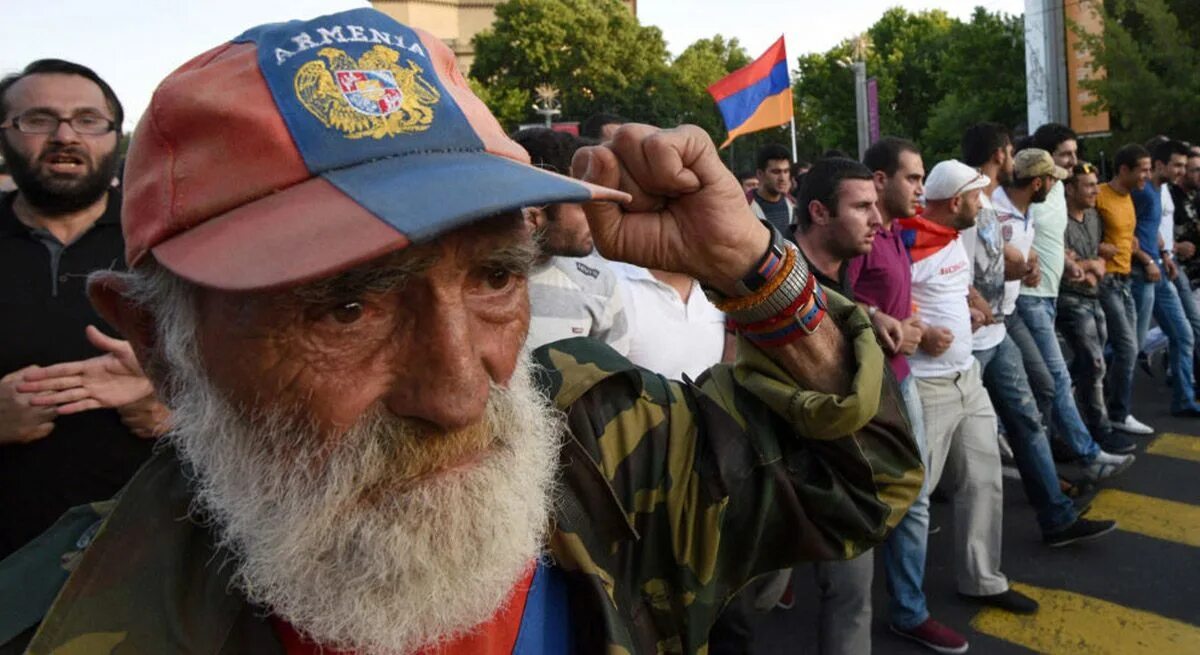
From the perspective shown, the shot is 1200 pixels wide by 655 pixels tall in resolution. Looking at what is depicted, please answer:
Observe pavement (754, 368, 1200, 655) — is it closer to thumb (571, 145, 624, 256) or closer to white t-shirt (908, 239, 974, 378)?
white t-shirt (908, 239, 974, 378)

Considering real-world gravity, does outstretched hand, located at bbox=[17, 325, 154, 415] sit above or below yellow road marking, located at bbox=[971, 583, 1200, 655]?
above

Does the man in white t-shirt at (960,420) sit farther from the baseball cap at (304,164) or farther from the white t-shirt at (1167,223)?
the white t-shirt at (1167,223)

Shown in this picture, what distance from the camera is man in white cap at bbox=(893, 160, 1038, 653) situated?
387cm

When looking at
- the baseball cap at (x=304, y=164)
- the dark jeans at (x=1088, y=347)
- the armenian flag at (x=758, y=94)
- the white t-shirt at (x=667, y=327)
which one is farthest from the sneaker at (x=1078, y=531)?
the armenian flag at (x=758, y=94)

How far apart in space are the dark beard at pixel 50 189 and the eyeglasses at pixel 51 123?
0.07m

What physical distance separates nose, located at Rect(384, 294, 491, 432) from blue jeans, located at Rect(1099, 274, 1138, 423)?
6460mm

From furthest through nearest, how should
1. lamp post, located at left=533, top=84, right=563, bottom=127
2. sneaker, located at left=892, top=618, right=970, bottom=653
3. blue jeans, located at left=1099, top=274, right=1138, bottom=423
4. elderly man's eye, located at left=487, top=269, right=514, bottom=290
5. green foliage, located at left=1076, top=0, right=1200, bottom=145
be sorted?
lamp post, located at left=533, top=84, right=563, bottom=127, green foliage, located at left=1076, top=0, right=1200, bottom=145, blue jeans, located at left=1099, top=274, right=1138, bottom=423, sneaker, located at left=892, top=618, right=970, bottom=653, elderly man's eye, located at left=487, top=269, right=514, bottom=290

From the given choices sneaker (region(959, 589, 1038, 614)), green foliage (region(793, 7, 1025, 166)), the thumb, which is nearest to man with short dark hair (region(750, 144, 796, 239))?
sneaker (region(959, 589, 1038, 614))

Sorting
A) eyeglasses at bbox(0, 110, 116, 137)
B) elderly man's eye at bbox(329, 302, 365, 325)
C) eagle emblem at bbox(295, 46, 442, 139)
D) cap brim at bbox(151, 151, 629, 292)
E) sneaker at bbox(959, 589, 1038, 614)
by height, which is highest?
eyeglasses at bbox(0, 110, 116, 137)

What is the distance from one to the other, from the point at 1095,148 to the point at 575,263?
2360cm

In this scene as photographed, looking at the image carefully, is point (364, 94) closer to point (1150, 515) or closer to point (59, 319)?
point (59, 319)

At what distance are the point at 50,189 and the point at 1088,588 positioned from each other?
4587 mm

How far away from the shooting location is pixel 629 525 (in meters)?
1.33

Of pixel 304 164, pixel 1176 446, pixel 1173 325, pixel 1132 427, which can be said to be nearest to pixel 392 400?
pixel 304 164
